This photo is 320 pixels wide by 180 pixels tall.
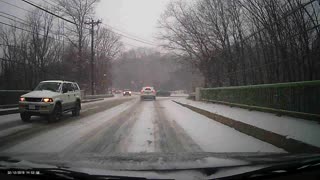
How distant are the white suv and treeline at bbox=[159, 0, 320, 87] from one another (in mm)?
10007

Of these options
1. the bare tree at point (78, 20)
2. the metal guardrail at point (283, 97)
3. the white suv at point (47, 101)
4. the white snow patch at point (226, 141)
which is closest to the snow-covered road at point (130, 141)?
the white snow patch at point (226, 141)

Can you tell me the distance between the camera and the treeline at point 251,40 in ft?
44.6

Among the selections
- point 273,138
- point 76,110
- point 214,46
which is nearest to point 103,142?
point 273,138

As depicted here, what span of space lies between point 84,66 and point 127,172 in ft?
184

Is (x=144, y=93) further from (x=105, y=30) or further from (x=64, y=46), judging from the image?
(x=105, y=30)

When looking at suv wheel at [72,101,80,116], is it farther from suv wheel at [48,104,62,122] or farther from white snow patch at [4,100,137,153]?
white snow patch at [4,100,137,153]

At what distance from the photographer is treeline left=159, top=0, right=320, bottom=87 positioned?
1359cm

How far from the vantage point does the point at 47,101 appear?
51.7 feet

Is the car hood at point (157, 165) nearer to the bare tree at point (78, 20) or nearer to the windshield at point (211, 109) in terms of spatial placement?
the windshield at point (211, 109)

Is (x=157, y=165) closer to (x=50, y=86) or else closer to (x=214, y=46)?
(x=50, y=86)

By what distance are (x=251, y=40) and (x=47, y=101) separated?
42.7ft

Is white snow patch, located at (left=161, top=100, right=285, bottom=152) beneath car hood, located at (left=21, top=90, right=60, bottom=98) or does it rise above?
beneath

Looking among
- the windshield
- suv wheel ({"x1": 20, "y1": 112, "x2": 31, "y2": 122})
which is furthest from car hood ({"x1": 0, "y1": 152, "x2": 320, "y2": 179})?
suv wheel ({"x1": 20, "y1": 112, "x2": 31, "y2": 122})

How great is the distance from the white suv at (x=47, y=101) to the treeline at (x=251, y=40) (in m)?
10.0
